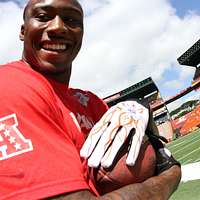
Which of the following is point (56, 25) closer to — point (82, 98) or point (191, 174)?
point (82, 98)

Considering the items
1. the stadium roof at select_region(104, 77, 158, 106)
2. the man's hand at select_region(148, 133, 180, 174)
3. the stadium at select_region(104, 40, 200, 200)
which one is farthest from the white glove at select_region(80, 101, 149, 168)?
the stadium roof at select_region(104, 77, 158, 106)

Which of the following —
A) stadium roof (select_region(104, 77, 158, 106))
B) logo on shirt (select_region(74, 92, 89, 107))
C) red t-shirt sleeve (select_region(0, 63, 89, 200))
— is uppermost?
red t-shirt sleeve (select_region(0, 63, 89, 200))

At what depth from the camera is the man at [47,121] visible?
1298mm

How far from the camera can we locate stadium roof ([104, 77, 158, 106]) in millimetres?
45469

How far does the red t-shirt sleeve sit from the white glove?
0.11m

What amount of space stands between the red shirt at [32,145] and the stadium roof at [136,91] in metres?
43.6

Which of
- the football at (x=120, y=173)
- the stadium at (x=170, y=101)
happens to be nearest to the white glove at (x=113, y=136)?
the football at (x=120, y=173)

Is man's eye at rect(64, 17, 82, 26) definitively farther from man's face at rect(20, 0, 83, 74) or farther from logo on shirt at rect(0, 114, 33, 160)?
logo on shirt at rect(0, 114, 33, 160)

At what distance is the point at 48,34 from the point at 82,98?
1.48 feet

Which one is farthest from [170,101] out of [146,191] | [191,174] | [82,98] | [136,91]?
[146,191]

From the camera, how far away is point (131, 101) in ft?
6.11

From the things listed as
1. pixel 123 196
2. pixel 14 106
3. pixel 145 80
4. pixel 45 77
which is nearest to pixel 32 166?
pixel 14 106

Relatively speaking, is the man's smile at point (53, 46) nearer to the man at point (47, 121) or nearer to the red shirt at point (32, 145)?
the man at point (47, 121)

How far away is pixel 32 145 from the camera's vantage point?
1.33 meters
